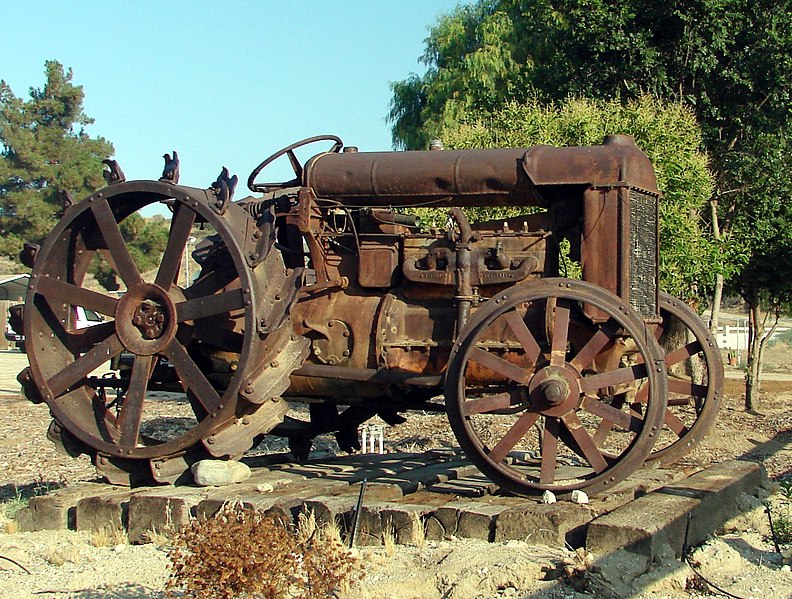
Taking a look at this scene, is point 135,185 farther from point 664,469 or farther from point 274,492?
point 664,469

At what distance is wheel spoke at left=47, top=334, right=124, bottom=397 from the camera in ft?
25.7

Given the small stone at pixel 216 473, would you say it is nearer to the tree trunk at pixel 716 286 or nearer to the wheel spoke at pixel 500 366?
the wheel spoke at pixel 500 366

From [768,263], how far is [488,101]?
712cm

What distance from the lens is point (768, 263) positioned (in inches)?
707

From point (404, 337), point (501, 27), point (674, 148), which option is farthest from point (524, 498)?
point (501, 27)

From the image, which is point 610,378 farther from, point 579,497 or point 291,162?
point 291,162

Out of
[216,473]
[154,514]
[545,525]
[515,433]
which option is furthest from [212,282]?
[545,525]

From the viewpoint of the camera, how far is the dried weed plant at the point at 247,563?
15.7 ft

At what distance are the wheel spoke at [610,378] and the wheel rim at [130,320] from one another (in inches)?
93.7

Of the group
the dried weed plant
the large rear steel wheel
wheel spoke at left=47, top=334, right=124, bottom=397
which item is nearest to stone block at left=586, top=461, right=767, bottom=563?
the dried weed plant

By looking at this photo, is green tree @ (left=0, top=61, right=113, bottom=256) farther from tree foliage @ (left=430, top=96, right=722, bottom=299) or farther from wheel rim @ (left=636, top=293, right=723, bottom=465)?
wheel rim @ (left=636, top=293, right=723, bottom=465)

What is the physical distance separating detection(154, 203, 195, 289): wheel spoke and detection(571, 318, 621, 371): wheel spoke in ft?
9.91

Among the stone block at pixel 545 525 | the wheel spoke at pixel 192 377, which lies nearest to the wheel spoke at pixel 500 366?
the stone block at pixel 545 525

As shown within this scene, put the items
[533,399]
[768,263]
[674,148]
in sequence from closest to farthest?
[533,399]
[674,148]
[768,263]
